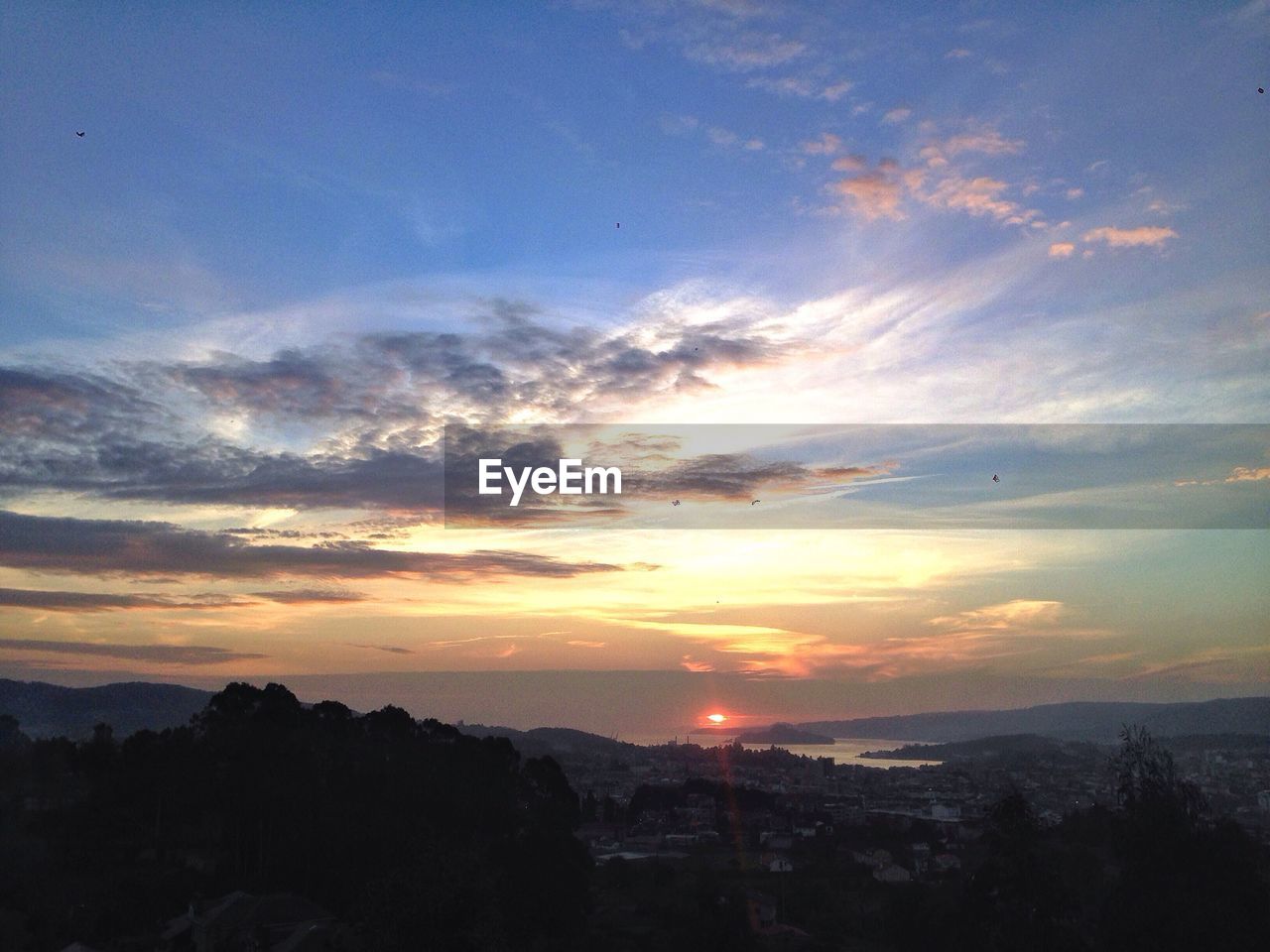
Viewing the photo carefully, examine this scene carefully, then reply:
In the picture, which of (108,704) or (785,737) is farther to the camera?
(785,737)

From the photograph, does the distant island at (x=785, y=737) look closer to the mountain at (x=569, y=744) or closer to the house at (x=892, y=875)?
the mountain at (x=569, y=744)

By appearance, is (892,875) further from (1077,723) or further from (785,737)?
(785,737)

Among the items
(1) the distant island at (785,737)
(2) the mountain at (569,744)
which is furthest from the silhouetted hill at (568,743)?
(1) the distant island at (785,737)

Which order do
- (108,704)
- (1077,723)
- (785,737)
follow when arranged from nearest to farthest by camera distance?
1. (108,704)
2. (1077,723)
3. (785,737)

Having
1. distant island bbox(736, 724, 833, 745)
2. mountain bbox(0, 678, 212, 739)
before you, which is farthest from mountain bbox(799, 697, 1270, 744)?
mountain bbox(0, 678, 212, 739)

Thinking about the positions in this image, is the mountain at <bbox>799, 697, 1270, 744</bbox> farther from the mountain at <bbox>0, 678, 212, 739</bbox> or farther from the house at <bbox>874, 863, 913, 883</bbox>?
the mountain at <bbox>0, 678, 212, 739</bbox>

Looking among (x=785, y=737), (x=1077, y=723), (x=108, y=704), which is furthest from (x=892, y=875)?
(x=785, y=737)

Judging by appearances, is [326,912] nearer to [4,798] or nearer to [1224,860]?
[4,798]
